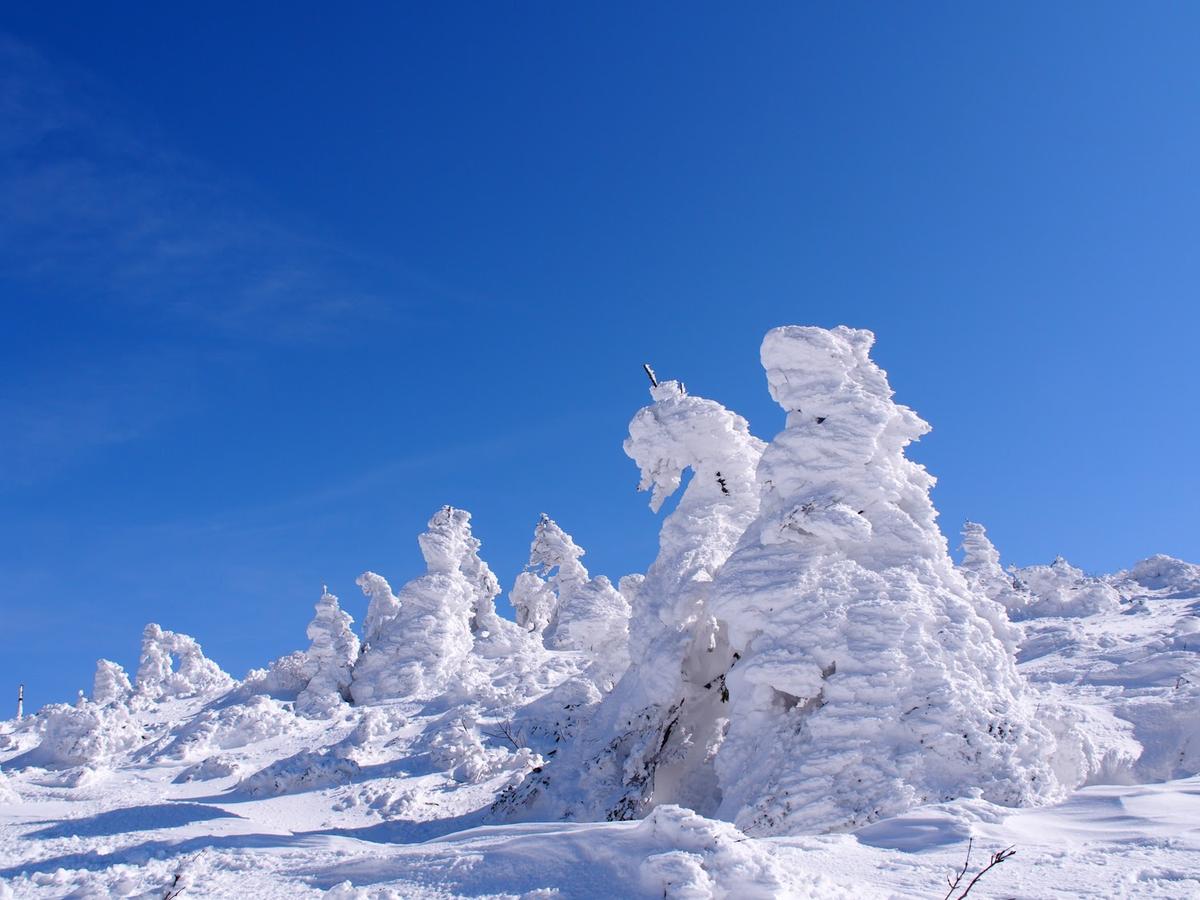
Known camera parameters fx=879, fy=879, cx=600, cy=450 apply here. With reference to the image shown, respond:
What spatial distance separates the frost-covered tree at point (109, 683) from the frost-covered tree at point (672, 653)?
41858mm

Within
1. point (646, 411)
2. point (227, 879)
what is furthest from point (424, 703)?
point (227, 879)

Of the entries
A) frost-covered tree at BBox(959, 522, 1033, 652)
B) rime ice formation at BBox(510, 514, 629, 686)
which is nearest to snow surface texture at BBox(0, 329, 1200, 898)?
frost-covered tree at BBox(959, 522, 1033, 652)

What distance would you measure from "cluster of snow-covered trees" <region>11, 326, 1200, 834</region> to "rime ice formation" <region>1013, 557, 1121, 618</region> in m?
25.3

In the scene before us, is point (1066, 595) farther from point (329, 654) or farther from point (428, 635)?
point (329, 654)

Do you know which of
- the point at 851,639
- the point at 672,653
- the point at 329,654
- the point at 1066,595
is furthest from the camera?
the point at 1066,595

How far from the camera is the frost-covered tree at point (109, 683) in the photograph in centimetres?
5519

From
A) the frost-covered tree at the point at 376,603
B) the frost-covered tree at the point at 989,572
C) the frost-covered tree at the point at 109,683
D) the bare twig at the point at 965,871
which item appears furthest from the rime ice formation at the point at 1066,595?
the frost-covered tree at the point at 109,683

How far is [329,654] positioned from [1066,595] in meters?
42.7

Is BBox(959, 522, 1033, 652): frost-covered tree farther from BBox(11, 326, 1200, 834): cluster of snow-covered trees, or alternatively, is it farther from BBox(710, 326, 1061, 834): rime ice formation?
BBox(710, 326, 1061, 834): rime ice formation

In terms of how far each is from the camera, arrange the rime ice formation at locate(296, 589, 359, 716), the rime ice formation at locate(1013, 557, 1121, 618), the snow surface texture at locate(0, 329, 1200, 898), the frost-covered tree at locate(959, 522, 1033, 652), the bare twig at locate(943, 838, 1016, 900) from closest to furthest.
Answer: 1. the bare twig at locate(943, 838, 1016, 900)
2. the snow surface texture at locate(0, 329, 1200, 898)
3. the rime ice formation at locate(296, 589, 359, 716)
4. the rime ice formation at locate(1013, 557, 1121, 618)
5. the frost-covered tree at locate(959, 522, 1033, 652)

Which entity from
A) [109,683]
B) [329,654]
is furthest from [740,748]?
[109,683]

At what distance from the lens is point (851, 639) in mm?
19484

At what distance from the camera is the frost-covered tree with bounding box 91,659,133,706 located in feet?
181

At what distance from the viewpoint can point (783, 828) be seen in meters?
→ 17.5
